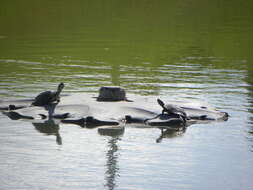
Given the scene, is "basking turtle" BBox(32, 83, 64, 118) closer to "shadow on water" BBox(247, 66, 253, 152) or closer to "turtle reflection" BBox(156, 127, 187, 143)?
"turtle reflection" BBox(156, 127, 187, 143)

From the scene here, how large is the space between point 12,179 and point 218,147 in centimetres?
355

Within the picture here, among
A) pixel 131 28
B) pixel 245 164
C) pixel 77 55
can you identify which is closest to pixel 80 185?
pixel 245 164

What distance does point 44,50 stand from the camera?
2361 cm

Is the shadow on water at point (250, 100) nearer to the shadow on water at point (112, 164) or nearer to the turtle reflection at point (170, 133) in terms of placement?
the turtle reflection at point (170, 133)

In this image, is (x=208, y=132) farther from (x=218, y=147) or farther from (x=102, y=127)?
(x=102, y=127)

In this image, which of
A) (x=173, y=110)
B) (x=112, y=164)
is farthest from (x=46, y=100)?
(x=112, y=164)

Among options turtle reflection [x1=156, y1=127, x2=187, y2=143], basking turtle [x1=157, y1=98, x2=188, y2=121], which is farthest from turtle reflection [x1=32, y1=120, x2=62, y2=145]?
basking turtle [x1=157, y1=98, x2=188, y2=121]

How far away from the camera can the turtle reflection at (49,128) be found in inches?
457

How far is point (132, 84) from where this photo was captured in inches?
661

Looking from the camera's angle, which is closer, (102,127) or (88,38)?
(102,127)

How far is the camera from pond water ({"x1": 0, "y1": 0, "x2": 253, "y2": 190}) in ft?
30.2

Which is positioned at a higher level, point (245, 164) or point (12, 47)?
point (12, 47)

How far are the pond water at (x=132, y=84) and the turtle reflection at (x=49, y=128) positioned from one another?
0.30 ft

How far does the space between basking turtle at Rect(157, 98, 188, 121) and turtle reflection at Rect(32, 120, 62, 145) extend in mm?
1964
